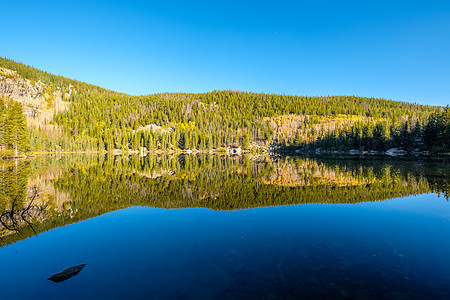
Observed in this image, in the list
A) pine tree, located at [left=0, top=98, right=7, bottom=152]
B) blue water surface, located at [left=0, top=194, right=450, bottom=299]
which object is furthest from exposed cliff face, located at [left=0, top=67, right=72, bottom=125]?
blue water surface, located at [left=0, top=194, right=450, bottom=299]

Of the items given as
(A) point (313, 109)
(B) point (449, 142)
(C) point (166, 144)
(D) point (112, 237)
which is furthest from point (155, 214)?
(A) point (313, 109)

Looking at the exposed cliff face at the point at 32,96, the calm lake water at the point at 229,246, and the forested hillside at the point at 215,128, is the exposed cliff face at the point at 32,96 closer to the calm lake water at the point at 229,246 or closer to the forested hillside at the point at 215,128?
the forested hillside at the point at 215,128

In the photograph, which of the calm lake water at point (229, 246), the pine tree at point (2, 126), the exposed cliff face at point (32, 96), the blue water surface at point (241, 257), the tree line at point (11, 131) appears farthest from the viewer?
the exposed cliff face at point (32, 96)

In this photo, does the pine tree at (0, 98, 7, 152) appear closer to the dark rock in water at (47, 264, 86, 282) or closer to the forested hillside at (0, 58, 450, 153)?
the forested hillside at (0, 58, 450, 153)

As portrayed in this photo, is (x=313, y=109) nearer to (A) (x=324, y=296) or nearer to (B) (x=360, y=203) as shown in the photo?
(B) (x=360, y=203)

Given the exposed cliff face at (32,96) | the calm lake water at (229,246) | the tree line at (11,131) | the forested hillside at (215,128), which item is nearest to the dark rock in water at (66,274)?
the calm lake water at (229,246)

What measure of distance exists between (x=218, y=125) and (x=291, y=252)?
16545cm

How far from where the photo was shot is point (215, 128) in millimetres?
169625

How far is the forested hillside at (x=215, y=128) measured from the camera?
304 feet

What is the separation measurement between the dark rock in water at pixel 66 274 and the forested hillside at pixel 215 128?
314 feet

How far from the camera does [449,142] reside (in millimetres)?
69562

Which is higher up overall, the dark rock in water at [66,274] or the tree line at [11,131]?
the tree line at [11,131]

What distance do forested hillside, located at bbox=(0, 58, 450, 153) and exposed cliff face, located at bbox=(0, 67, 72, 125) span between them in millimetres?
1798

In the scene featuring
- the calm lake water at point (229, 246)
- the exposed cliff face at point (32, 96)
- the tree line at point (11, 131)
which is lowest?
the calm lake water at point (229, 246)
